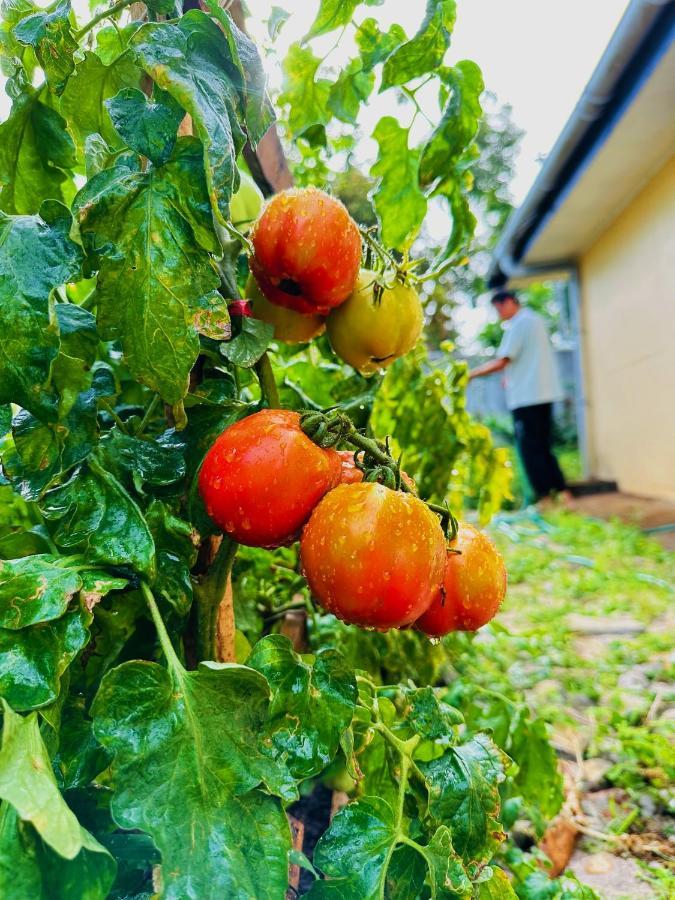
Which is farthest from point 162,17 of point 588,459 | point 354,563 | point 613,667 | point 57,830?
point 588,459

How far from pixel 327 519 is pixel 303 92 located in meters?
0.81

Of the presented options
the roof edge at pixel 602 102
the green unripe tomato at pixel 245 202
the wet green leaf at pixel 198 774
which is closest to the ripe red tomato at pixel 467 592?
the wet green leaf at pixel 198 774

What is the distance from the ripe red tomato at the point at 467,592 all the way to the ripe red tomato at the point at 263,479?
17 centimetres

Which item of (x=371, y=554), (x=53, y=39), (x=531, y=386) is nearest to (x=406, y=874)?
(x=371, y=554)

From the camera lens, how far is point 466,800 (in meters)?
0.69

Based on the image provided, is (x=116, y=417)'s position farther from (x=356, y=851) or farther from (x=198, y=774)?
(x=356, y=851)

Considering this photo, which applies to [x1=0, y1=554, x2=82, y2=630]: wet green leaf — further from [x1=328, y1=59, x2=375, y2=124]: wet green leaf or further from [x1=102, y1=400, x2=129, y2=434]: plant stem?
[x1=328, y1=59, x2=375, y2=124]: wet green leaf

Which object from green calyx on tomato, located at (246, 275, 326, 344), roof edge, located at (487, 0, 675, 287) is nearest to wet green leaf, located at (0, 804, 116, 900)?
green calyx on tomato, located at (246, 275, 326, 344)

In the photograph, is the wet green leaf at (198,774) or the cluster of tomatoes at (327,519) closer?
the wet green leaf at (198,774)

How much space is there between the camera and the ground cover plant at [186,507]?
0.50 meters

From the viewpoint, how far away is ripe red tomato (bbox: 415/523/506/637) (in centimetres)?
70

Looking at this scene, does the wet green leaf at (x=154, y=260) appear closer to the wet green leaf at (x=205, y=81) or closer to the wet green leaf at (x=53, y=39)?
the wet green leaf at (x=205, y=81)

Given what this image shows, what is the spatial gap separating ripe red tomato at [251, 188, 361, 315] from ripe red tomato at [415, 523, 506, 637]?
326 mm

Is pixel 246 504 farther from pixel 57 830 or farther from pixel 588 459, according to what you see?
pixel 588 459
